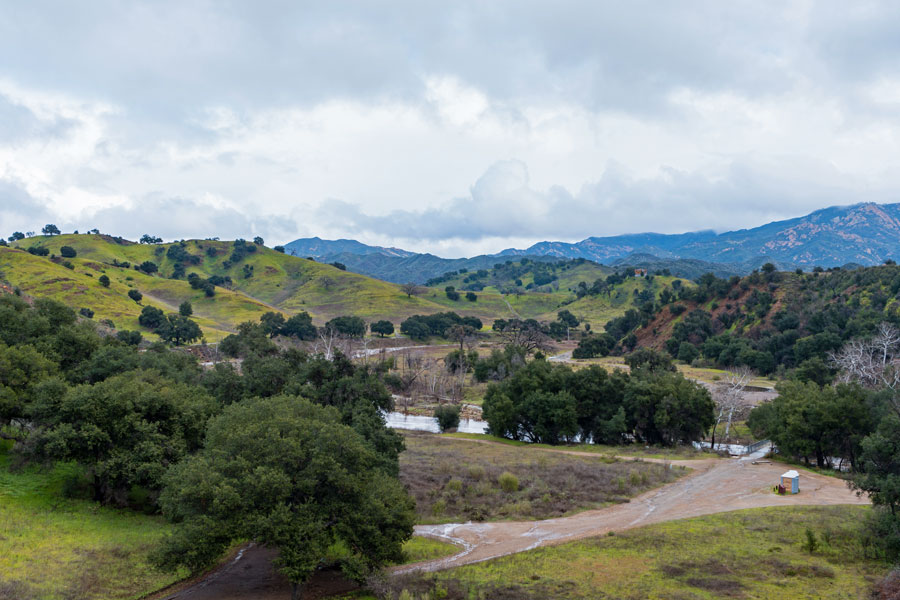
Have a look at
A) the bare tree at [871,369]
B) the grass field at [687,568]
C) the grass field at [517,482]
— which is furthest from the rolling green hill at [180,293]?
the grass field at [687,568]

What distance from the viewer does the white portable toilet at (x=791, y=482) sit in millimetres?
35281

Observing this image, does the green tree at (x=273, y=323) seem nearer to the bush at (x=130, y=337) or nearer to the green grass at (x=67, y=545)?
the bush at (x=130, y=337)

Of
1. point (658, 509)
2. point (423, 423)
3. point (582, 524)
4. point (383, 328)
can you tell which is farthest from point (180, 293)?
point (658, 509)

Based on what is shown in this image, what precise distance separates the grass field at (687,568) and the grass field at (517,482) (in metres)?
6.37

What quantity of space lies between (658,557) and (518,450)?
2760cm

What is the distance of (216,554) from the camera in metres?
21.0

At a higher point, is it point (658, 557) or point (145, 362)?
point (145, 362)

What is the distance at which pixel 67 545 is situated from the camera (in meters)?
24.1

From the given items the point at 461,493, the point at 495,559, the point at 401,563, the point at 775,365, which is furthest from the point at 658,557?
the point at 775,365

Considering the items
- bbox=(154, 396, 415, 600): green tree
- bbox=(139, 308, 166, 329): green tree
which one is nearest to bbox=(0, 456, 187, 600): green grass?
bbox=(154, 396, 415, 600): green tree

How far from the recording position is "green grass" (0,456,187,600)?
20.9m

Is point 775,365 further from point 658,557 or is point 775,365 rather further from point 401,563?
point 401,563

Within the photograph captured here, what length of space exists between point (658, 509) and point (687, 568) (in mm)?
10131

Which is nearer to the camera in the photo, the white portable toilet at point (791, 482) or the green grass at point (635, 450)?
the white portable toilet at point (791, 482)
